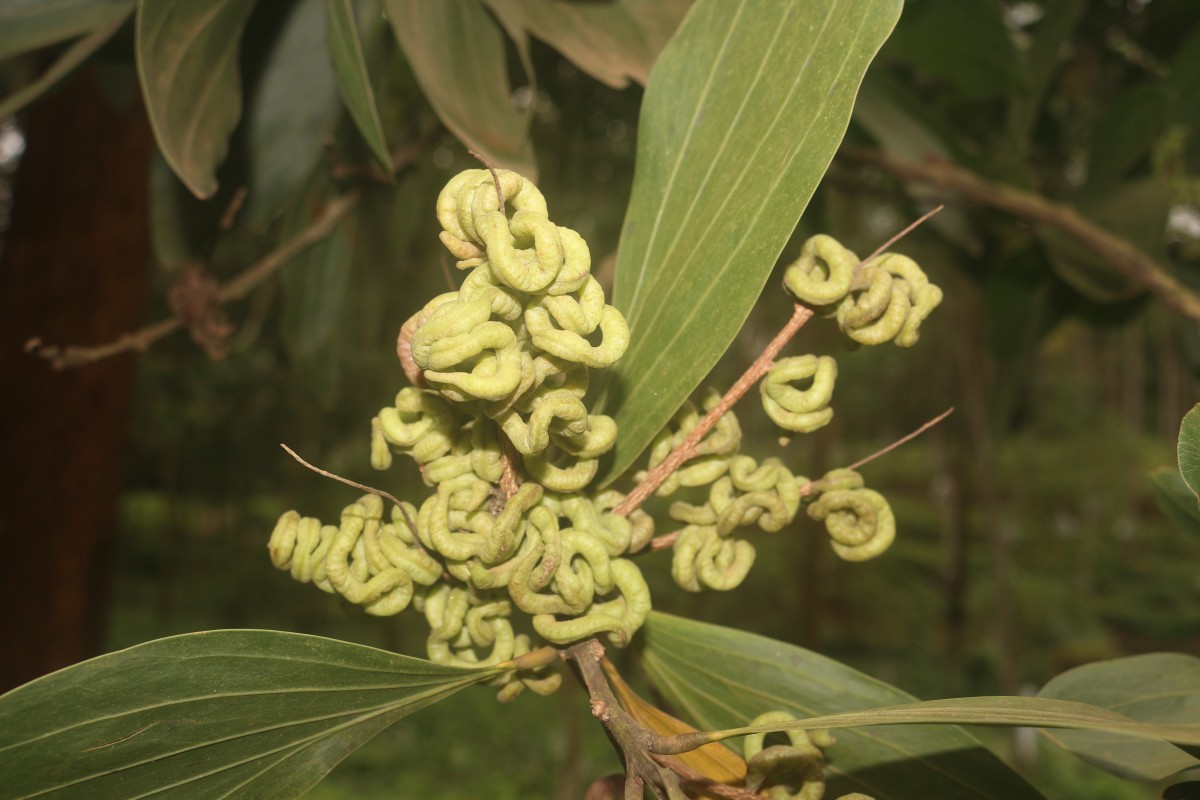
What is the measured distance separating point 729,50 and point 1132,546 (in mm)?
10095

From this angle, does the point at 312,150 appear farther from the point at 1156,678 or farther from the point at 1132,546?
the point at 1132,546

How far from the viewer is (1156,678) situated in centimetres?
72

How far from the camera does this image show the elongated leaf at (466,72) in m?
0.88

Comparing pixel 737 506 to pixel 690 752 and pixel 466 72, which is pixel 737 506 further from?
pixel 466 72

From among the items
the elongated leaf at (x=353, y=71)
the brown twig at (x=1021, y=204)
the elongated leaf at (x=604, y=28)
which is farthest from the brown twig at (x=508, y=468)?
the brown twig at (x=1021, y=204)

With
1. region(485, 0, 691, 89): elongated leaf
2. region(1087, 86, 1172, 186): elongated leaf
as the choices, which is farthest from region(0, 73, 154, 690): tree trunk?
region(1087, 86, 1172, 186): elongated leaf

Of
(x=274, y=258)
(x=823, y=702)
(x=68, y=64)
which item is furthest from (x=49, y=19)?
(x=823, y=702)

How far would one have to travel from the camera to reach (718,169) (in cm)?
65

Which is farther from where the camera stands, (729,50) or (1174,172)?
(1174,172)

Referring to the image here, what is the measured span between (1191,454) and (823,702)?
0.31m

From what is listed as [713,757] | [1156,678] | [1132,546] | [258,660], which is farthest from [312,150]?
[1132,546]

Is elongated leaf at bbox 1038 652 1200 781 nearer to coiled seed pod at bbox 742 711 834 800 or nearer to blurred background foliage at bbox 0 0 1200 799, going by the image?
blurred background foliage at bbox 0 0 1200 799

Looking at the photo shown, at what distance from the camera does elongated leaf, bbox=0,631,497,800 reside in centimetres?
52

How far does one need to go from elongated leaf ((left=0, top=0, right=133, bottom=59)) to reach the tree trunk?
93 cm
